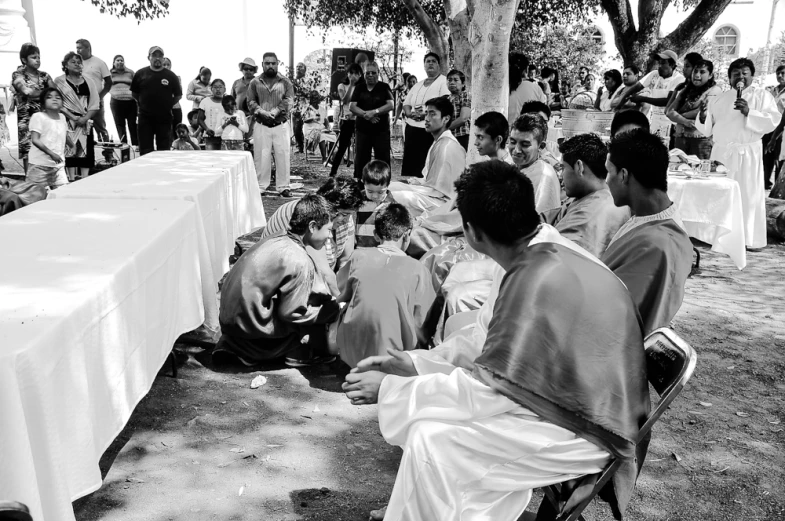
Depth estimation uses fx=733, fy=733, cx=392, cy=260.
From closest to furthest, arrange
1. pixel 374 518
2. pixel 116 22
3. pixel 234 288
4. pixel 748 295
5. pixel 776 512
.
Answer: pixel 374 518, pixel 776 512, pixel 234 288, pixel 748 295, pixel 116 22

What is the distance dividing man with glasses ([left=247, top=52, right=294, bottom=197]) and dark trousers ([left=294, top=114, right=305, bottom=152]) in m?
4.72

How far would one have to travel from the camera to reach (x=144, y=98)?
10.3m

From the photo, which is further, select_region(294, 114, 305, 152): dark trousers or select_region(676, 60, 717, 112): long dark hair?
select_region(294, 114, 305, 152): dark trousers

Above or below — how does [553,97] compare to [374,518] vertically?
above

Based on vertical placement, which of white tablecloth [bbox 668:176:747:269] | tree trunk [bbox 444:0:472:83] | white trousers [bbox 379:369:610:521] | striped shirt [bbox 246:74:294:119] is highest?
tree trunk [bbox 444:0:472:83]

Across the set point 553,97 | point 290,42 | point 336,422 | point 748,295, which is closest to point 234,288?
point 336,422

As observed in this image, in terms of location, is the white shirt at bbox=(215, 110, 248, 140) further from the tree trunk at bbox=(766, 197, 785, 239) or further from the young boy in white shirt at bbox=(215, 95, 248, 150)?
the tree trunk at bbox=(766, 197, 785, 239)

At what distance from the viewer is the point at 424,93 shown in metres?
9.46

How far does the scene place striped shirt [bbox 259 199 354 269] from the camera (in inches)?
201

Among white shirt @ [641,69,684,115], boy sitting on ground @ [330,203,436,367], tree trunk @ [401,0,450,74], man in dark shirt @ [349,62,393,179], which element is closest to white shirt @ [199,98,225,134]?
man in dark shirt @ [349,62,393,179]

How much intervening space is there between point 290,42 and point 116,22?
554 cm

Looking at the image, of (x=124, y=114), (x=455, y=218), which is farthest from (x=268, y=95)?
(x=455, y=218)

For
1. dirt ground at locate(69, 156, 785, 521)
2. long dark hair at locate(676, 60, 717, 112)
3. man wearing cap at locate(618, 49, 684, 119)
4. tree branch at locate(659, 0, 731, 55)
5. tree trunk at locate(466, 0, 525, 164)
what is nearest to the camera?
dirt ground at locate(69, 156, 785, 521)

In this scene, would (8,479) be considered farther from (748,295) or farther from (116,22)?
(116,22)
